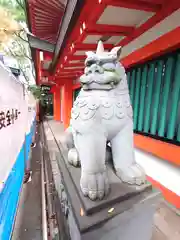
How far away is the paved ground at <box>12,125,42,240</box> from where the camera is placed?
4.19 ft

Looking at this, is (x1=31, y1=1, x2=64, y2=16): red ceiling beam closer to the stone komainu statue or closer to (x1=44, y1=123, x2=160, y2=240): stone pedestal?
the stone komainu statue

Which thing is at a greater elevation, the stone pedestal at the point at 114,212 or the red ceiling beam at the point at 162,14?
the red ceiling beam at the point at 162,14

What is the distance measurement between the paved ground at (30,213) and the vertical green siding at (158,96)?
155cm

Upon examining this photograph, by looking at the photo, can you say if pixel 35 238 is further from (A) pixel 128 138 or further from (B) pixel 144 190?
(A) pixel 128 138

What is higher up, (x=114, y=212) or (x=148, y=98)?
(x=148, y=98)

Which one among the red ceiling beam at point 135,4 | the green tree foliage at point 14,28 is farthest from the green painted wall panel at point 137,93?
the green tree foliage at point 14,28

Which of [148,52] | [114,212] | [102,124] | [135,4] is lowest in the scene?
[114,212]

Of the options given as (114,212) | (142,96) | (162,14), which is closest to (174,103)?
(142,96)

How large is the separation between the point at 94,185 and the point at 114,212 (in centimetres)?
20

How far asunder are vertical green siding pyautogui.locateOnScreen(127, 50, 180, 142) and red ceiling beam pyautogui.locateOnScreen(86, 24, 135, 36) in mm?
449

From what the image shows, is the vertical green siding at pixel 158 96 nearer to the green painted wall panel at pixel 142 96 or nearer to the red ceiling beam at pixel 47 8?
the green painted wall panel at pixel 142 96

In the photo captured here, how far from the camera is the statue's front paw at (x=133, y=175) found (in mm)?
935

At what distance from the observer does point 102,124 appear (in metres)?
0.85

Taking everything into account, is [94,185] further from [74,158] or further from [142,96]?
[142,96]
